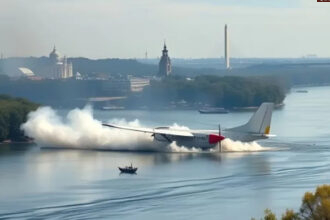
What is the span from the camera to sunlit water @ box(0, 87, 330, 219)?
20.4 meters

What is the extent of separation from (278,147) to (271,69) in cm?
6186

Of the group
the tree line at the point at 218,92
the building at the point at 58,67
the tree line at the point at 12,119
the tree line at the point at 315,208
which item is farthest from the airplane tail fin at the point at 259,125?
the building at the point at 58,67

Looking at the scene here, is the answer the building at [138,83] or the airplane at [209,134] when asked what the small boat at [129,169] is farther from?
the building at [138,83]

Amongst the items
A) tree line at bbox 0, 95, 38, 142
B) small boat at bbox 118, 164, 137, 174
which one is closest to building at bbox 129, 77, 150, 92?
tree line at bbox 0, 95, 38, 142

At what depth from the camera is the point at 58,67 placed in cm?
7794

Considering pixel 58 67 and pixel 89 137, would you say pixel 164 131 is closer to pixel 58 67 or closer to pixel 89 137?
pixel 89 137

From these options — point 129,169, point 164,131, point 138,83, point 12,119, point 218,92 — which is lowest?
point 129,169

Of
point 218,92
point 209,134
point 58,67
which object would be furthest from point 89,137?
point 58,67

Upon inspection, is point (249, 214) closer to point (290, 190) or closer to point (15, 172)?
point (290, 190)

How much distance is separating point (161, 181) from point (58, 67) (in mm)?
54475

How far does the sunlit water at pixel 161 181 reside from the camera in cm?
2041

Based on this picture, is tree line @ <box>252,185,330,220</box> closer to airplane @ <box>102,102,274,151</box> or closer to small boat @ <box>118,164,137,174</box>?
small boat @ <box>118,164,137,174</box>

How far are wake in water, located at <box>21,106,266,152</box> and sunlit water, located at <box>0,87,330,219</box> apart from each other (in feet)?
1.33

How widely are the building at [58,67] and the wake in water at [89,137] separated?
146 feet
